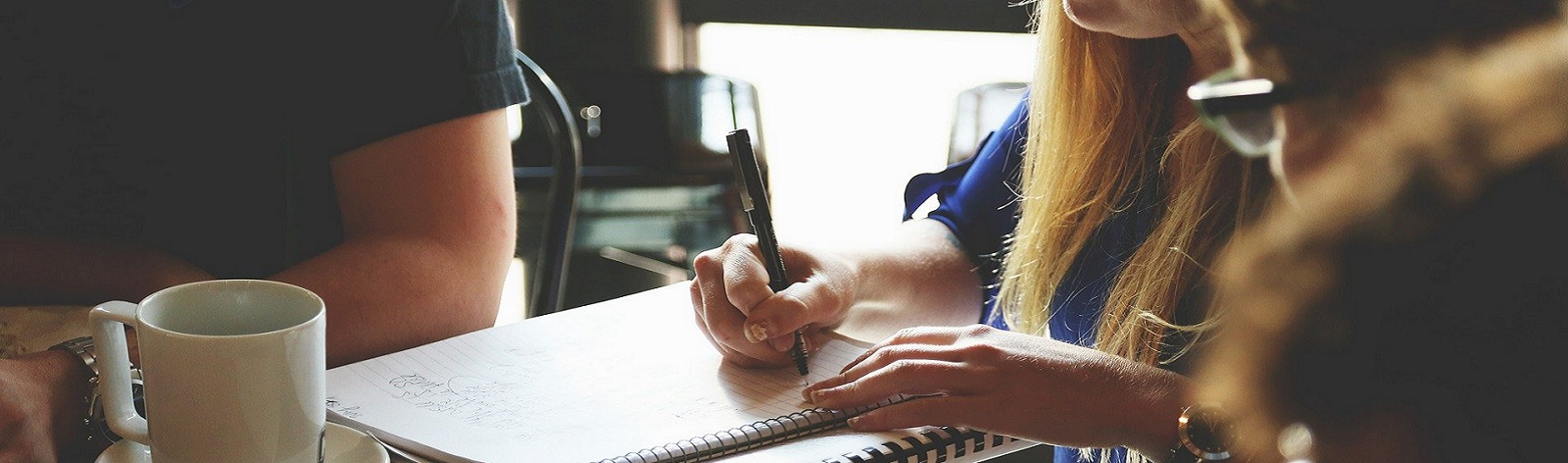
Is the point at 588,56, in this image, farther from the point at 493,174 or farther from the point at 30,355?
the point at 30,355

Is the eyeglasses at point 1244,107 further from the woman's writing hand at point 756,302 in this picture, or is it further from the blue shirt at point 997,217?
the blue shirt at point 997,217

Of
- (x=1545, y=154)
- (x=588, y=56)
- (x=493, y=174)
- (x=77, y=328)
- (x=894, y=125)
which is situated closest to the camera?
(x=1545, y=154)

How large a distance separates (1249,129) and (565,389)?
1.82ft

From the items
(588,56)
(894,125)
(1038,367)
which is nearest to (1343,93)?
(1038,367)

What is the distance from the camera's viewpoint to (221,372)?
1.86 feet

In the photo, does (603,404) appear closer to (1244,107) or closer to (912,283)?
(912,283)

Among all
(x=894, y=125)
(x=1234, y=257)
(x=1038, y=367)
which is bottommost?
(x=894, y=125)

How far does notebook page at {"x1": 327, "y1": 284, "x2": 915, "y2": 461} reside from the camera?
2.28 ft

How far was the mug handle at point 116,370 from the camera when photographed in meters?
0.61

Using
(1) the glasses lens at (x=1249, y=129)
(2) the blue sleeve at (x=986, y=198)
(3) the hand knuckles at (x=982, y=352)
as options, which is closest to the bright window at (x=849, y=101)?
(2) the blue sleeve at (x=986, y=198)

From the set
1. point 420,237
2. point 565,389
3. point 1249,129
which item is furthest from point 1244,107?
point 420,237

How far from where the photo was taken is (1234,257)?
0.85 feet

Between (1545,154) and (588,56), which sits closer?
(1545,154)

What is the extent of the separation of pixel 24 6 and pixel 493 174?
0.41 metres
